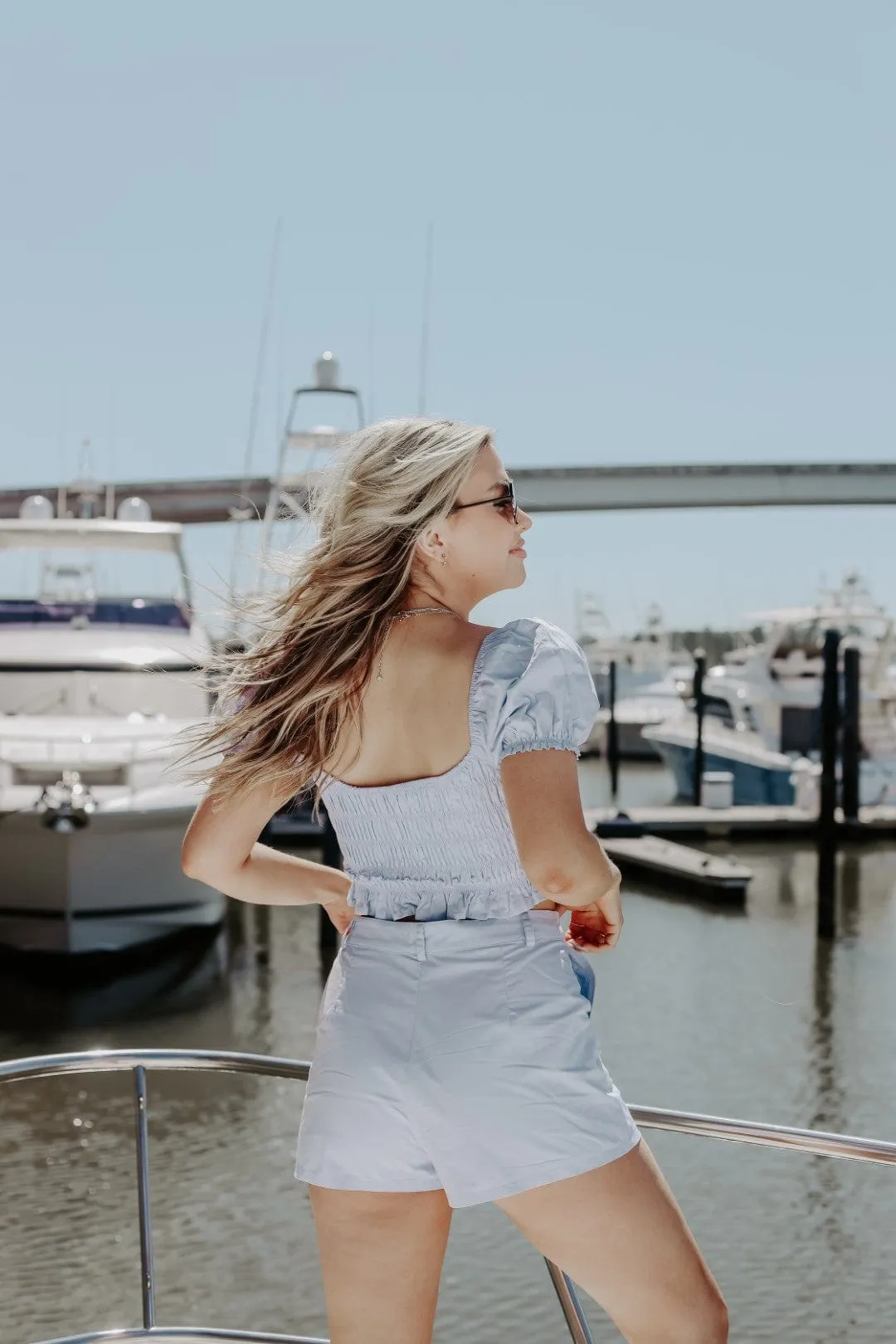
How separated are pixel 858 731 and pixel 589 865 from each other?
21224 mm

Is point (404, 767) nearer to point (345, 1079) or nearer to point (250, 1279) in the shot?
point (345, 1079)

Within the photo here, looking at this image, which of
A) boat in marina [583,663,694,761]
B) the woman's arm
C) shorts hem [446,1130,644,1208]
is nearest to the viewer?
shorts hem [446,1130,644,1208]

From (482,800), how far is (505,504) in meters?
0.32

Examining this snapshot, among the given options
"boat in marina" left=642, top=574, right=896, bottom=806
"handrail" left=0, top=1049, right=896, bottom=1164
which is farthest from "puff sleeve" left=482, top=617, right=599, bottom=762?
"boat in marina" left=642, top=574, right=896, bottom=806

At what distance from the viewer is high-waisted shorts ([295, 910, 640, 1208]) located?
55.2 inches

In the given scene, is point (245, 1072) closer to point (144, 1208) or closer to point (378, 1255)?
point (144, 1208)

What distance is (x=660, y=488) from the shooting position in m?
41.8

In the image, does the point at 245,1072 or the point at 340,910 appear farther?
the point at 245,1072

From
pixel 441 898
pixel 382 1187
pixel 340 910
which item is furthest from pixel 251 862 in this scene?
pixel 382 1187

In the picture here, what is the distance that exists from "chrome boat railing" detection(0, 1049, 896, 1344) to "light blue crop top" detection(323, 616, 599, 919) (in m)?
0.46

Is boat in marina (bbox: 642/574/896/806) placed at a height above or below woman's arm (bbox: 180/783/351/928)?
above

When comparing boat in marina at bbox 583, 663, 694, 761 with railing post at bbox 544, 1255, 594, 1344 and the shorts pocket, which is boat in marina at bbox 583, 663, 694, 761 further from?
the shorts pocket

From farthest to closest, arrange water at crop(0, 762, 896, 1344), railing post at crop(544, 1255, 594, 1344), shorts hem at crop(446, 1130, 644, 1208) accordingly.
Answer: water at crop(0, 762, 896, 1344) → railing post at crop(544, 1255, 594, 1344) → shorts hem at crop(446, 1130, 644, 1208)

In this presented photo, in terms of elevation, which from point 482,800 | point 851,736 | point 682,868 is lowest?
point 682,868
